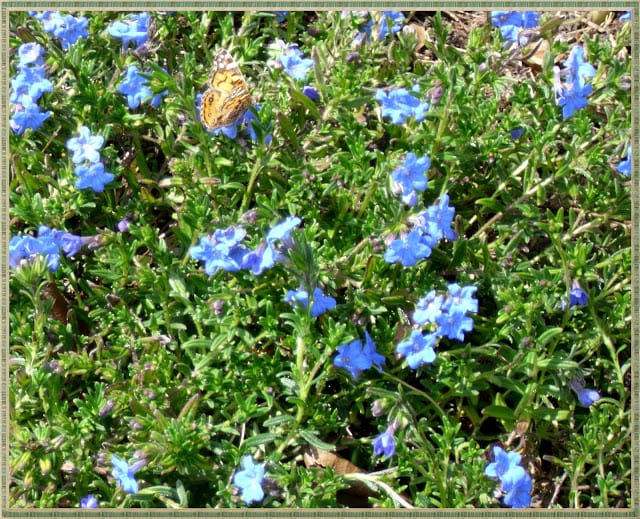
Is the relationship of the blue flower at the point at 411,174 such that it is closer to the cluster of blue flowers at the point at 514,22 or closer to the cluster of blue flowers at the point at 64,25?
the cluster of blue flowers at the point at 514,22

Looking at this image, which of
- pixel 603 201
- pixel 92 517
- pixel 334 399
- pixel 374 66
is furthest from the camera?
pixel 374 66

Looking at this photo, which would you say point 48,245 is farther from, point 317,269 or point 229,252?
point 317,269

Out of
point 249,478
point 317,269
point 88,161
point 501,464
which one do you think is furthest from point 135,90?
point 501,464

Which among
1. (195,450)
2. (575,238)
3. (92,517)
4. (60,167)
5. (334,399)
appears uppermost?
(60,167)

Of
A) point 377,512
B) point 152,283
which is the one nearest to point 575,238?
point 377,512

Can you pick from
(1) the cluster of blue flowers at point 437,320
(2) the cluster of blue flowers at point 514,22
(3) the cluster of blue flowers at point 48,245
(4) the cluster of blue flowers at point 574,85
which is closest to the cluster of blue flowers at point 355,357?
(1) the cluster of blue flowers at point 437,320

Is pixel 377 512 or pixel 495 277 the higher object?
pixel 495 277

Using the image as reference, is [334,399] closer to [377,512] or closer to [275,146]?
[377,512]
